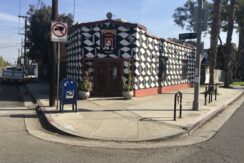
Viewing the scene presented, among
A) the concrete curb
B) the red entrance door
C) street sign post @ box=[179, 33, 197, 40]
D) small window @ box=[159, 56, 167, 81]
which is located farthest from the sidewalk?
small window @ box=[159, 56, 167, 81]

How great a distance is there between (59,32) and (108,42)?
6.19 meters

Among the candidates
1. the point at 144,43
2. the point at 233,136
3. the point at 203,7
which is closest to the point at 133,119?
the point at 233,136

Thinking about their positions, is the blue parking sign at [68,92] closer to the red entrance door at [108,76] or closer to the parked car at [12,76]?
the red entrance door at [108,76]

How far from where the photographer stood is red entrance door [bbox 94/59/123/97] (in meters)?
21.8

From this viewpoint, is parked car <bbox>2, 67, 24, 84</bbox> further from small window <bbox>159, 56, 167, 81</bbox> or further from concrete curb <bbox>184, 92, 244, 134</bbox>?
concrete curb <bbox>184, 92, 244, 134</bbox>

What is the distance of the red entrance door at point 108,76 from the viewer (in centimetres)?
2181

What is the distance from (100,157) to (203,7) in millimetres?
10255

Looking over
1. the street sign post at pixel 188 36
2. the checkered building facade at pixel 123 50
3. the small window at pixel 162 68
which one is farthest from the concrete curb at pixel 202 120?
the small window at pixel 162 68

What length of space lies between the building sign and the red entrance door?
0.57 meters

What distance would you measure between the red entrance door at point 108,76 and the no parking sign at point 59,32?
617 centimetres

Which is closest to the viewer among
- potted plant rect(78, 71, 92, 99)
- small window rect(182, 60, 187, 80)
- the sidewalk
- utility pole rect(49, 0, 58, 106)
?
the sidewalk

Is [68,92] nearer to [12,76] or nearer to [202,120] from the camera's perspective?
[202,120]

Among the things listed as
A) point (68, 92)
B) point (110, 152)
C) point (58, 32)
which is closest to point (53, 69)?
point (58, 32)

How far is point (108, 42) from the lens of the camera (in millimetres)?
21734
